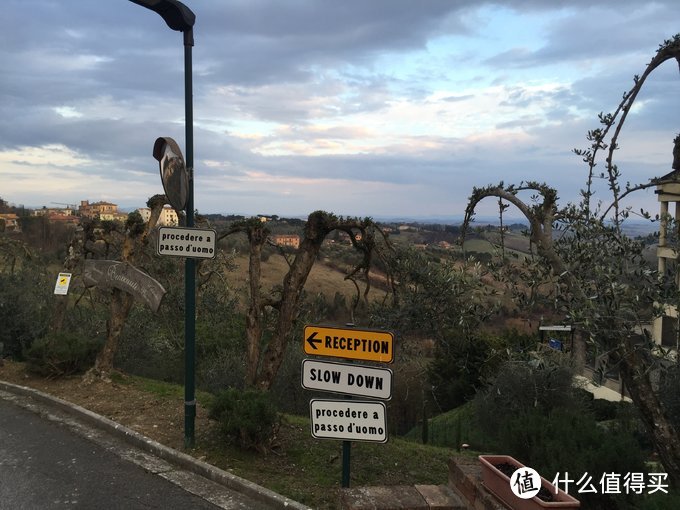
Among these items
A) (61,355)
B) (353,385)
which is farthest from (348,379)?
(61,355)

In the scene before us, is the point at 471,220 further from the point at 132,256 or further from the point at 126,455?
the point at 132,256

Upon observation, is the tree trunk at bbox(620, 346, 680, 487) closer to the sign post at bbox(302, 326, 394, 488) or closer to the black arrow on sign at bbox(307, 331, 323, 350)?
the sign post at bbox(302, 326, 394, 488)

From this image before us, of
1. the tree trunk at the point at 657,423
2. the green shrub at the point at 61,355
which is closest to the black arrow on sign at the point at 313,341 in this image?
the tree trunk at the point at 657,423

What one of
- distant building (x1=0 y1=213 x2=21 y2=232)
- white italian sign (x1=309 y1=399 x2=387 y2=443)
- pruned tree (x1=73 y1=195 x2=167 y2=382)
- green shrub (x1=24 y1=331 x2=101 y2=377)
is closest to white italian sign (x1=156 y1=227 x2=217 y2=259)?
white italian sign (x1=309 y1=399 x2=387 y2=443)

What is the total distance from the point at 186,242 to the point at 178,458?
102 inches

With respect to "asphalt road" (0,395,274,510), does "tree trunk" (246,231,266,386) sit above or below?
above

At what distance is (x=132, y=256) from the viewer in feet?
32.4

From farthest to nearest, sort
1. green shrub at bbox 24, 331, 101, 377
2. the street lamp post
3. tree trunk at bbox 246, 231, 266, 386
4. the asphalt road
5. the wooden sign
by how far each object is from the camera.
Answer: green shrub at bbox 24, 331, 101, 377 → the wooden sign → tree trunk at bbox 246, 231, 266, 386 → the street lamp post → the asphalt road

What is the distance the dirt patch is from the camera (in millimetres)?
7441

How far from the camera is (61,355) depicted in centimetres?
1020

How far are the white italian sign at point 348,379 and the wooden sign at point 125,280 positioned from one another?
15.2ft

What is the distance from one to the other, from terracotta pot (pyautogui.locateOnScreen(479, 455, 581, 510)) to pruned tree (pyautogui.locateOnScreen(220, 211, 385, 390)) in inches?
137

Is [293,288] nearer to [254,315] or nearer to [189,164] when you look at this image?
[254,315]

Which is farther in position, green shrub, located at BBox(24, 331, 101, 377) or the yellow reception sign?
green shrub, located at BBox(24, 331, 101, 377)
